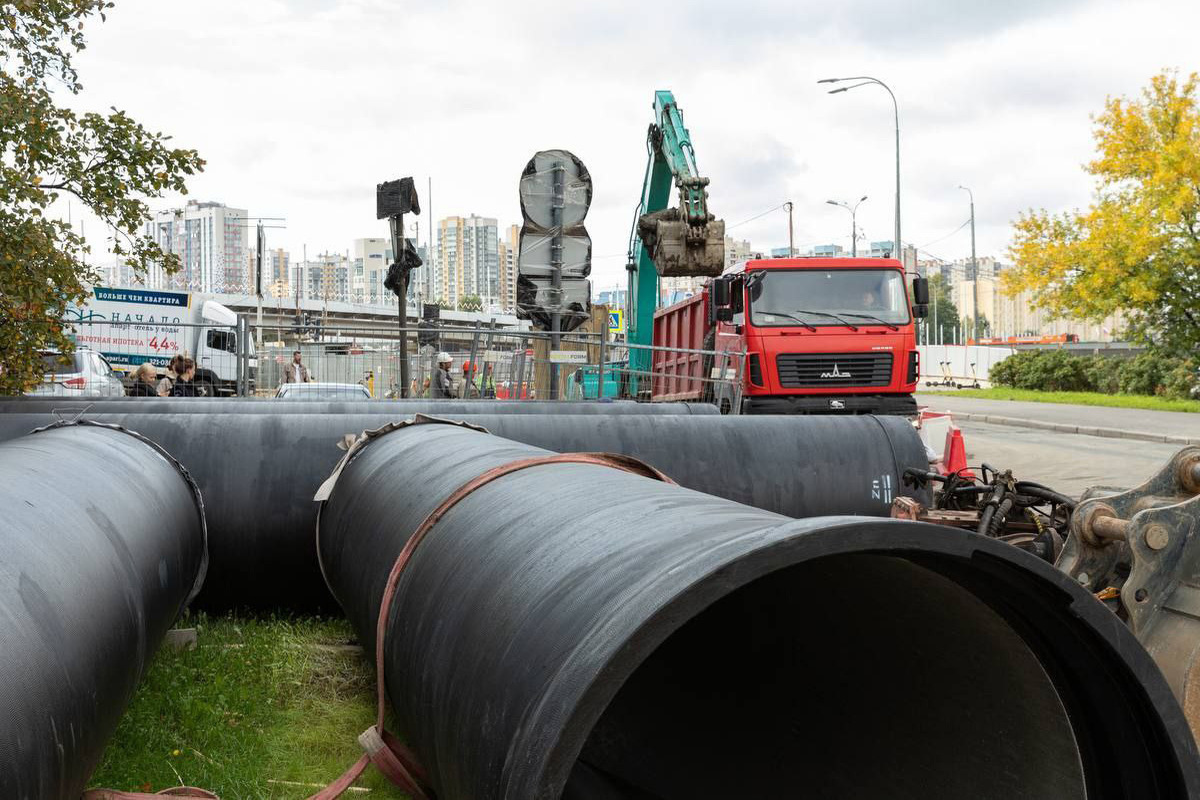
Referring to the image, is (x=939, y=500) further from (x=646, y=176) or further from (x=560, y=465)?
(x=646, y=176)

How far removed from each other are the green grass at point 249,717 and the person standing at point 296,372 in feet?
32.5

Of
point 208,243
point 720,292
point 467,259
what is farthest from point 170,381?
point 467,259

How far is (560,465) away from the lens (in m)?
2.91

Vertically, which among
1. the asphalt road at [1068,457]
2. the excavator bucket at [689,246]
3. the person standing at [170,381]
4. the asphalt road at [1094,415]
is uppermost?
the excavator bucket at [689,246]

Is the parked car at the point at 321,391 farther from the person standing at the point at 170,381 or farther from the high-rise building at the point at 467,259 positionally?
the high-rise building at the point at 467,259

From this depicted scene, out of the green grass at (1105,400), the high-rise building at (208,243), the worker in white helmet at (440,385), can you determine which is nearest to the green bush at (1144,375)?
the green grass at (1105,400)

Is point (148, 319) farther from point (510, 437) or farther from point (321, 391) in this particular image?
point (510, 437)

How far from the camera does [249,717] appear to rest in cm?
376

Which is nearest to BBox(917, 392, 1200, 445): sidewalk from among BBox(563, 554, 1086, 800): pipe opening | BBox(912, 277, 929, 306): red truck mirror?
BBox(912, 277, 929, 306): red truck mirror

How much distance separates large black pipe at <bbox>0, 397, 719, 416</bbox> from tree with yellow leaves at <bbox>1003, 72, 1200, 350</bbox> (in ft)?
78.5

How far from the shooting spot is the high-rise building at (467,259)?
424ft

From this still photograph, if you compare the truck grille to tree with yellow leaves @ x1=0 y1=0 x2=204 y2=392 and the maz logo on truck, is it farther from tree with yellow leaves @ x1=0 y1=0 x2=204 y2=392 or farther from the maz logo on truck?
tree with yellow leaves @ x1=0 y1=0 x2=204 y2=392

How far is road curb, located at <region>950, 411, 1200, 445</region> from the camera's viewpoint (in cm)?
1835

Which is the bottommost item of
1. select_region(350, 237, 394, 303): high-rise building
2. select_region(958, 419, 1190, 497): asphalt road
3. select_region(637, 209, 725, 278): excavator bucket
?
select_region(958, 419, 1190, 497): asphalt road
